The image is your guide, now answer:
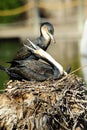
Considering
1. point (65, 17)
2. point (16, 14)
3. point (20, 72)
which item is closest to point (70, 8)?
point (65, 17)

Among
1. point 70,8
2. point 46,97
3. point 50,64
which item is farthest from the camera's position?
point 70,8

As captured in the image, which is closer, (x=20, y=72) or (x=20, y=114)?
(x=20, y=114)

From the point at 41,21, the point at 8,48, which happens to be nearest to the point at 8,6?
the point at 41,21

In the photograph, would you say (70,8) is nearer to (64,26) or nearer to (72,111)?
(64,26)

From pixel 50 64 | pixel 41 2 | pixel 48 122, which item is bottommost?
pixel 48 122

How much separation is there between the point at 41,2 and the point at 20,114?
17493 millimetres

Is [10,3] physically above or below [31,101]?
above

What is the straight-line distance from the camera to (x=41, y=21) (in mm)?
22172

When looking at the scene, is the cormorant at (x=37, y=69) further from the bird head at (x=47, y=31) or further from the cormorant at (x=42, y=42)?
the bird head at (x=47, y=31)

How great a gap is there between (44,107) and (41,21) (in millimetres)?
15829

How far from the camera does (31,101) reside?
21.2 feet

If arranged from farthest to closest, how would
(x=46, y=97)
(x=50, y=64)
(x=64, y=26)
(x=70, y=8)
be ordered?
(x=70, y=8)
(x=64, y=26)
(x=50, y=64)
(x=46, y=97)

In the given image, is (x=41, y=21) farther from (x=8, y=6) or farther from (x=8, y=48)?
(x=8, y=48)

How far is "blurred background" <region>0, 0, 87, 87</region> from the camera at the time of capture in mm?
20109
